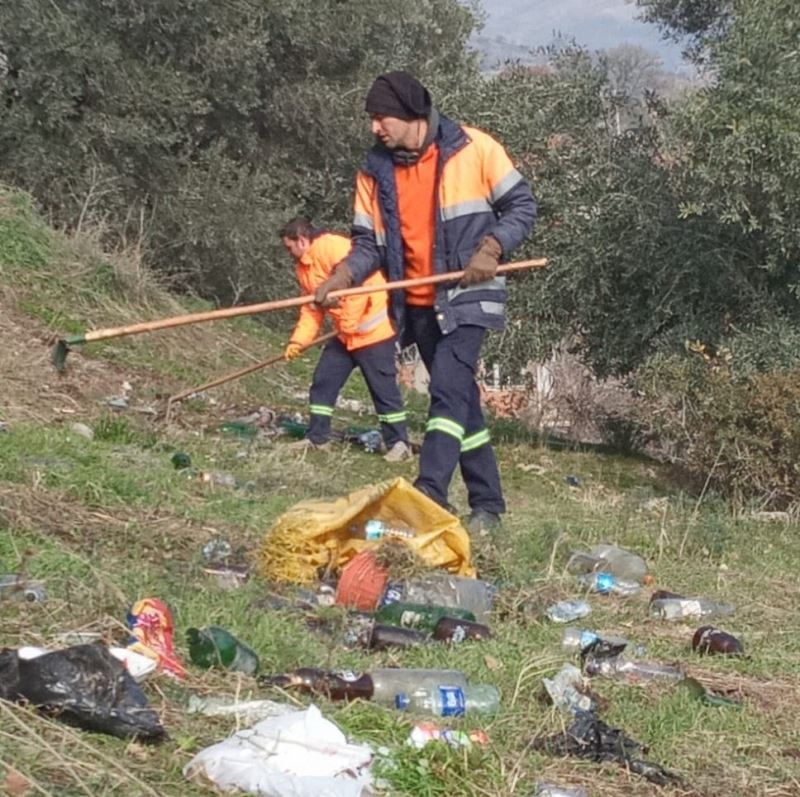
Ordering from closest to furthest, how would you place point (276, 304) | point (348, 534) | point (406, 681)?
point (406, 681), point (348, 534), point (276, 304)

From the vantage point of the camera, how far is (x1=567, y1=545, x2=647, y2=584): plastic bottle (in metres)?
5.59

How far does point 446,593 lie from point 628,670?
0.78 m

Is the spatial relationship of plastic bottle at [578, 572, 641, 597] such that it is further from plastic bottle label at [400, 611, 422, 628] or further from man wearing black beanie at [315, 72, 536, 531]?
plastic bottle label at [400, 611, 422, 628]

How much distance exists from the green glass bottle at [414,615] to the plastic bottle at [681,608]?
843 mm

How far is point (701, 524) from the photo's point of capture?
6.62 m

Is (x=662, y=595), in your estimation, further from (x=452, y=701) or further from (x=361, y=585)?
(x=452, y=701)

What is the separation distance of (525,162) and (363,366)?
5.12m

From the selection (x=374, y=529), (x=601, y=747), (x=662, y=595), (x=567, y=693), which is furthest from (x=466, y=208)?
(x=601, y=747)

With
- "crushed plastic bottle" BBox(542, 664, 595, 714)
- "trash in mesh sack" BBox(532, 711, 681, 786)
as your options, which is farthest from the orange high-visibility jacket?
"trash in mesh sack" BBox(532, 711, 681, 786)

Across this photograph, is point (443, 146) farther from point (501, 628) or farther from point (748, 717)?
point (748, 717)

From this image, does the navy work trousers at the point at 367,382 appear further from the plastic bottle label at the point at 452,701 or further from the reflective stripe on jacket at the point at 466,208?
the plastic bottle label at the point at 452,701

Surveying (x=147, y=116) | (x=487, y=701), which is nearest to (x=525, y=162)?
(x=147, y=116)

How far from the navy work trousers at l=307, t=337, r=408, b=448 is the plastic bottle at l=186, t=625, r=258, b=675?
5.29 meters

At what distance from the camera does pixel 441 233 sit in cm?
583
